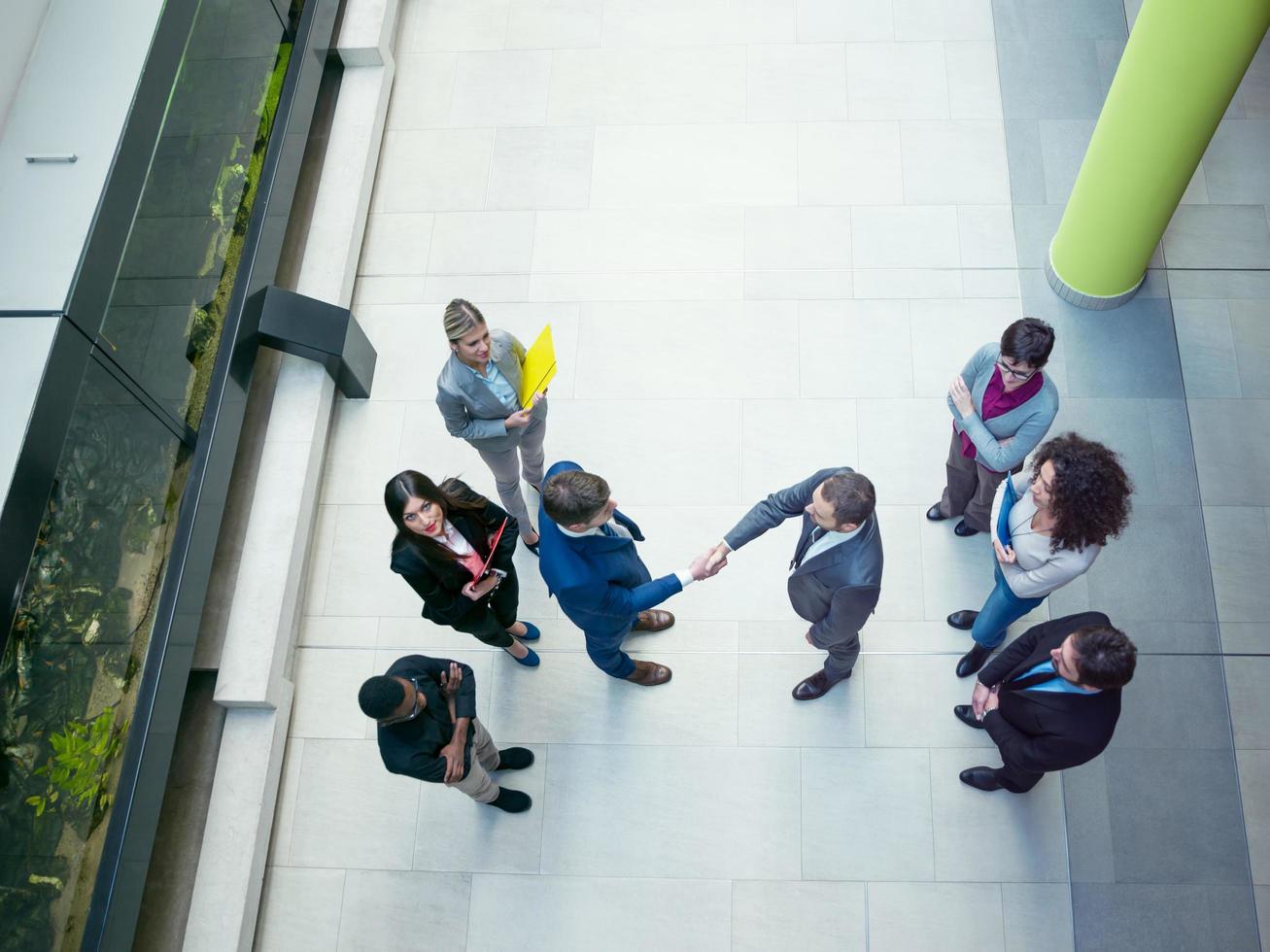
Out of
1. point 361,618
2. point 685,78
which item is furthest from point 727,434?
point 685,78

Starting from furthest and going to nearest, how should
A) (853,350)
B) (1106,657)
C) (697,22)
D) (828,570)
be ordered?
1. (697,22)
2. (853,350)
3. (828,570)
4. (1106,657)

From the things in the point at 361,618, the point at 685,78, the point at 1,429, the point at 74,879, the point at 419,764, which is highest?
the point at 685,78

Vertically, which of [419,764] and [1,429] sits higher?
[1,429]

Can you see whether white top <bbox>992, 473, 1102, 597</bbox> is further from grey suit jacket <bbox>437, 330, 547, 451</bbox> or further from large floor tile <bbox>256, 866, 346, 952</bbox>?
large floor tile <bbox>256, 866, 346, 952</bbox>

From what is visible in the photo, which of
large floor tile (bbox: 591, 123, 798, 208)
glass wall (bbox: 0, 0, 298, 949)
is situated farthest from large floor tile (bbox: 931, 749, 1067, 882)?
glass wall (bbox: 0, 0, 298, 949)

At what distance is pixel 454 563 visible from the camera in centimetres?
396

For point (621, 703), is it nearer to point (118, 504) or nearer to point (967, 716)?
point (967, 716)

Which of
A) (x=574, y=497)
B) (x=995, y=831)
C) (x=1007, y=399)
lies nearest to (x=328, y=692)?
(x=574, y=497)

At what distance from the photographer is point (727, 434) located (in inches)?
217

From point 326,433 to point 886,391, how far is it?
134 inches

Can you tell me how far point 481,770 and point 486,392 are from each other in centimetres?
175

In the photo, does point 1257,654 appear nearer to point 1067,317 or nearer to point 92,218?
point 1067,317

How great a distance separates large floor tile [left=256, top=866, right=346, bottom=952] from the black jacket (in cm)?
135

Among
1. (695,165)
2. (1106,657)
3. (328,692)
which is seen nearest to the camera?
(1106,657)
